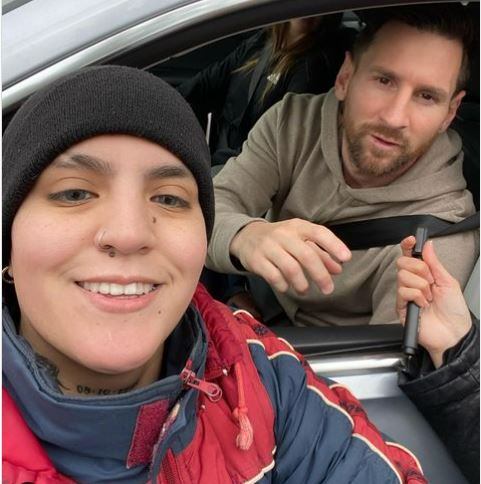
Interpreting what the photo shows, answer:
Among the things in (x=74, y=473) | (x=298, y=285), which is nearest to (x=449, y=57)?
(x=298, y=285)

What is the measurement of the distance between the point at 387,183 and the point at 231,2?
794 mm

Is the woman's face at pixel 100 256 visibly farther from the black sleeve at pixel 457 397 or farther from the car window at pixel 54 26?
the black sleeve at pixel 457 397

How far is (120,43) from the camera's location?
126 cm

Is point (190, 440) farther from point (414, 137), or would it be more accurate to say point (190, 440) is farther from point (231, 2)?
point (414, 137)

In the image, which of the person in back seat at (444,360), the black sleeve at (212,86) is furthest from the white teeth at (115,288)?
the black sleeve at (212,86)

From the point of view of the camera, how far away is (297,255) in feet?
4.72

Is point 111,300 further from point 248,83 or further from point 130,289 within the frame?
point 248,83

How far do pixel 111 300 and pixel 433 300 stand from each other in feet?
2.55

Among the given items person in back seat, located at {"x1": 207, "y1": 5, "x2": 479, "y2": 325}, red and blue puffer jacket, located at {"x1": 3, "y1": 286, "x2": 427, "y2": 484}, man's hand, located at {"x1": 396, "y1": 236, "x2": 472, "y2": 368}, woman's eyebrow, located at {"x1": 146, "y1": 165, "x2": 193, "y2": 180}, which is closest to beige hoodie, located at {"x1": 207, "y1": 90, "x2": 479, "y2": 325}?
person in back seat, located at {"x1": 207, "y1": 5, "x2": 479, "y2": 325}

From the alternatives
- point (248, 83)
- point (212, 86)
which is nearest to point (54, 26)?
point (248, 83)

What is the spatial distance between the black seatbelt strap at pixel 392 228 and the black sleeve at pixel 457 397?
0.31 meters

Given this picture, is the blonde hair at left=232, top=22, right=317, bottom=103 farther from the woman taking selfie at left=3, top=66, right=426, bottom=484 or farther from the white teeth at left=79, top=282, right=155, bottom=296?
the white teeth at left=79, top=282, right=155, bottom=296

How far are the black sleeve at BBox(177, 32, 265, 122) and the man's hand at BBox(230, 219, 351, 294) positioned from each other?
1.53 m

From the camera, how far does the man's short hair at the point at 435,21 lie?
180cm
